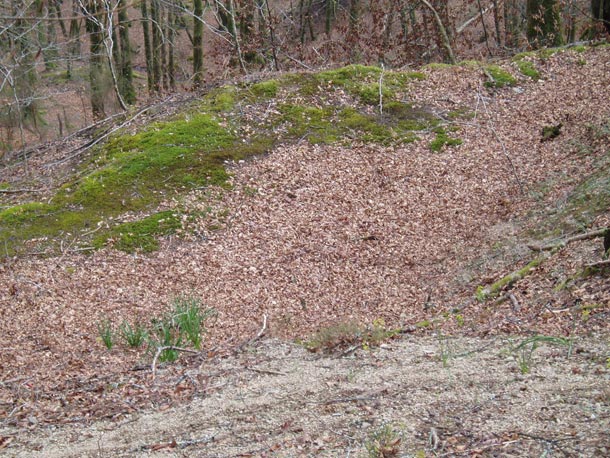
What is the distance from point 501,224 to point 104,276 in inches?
194

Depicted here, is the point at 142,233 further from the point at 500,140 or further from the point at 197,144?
the point at 500,140

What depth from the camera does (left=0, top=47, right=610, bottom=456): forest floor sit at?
3807mm

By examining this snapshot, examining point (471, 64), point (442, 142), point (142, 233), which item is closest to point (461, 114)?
point (442, 142)

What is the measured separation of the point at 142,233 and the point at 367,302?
132 inches

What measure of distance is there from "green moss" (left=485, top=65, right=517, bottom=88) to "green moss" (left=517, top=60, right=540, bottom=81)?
330 mm

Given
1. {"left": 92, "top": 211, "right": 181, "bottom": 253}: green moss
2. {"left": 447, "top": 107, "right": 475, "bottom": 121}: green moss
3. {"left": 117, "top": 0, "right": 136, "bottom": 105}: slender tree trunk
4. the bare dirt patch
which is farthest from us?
{"left": 117, "top": 0, "right": 136, "bottom": 105}: slender tree trunk

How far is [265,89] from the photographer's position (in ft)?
37.7

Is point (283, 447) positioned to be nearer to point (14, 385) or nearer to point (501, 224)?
point (14, 385)

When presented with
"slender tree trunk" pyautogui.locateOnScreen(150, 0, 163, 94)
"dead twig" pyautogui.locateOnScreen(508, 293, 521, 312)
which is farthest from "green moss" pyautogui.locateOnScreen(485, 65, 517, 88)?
"slender tree trunk" pyautogui.locateOnScreen(150, 0, 163, 94)

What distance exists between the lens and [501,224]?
310 inches

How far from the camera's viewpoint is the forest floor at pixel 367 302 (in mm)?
3807

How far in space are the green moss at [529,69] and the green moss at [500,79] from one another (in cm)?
33

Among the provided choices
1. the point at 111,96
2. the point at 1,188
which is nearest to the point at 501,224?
the point at 1,188

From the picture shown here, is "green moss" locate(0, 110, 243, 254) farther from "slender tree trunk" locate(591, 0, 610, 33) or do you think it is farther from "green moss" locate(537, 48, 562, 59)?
"slender tree trunk" locate(591, 0, 610, 33)
